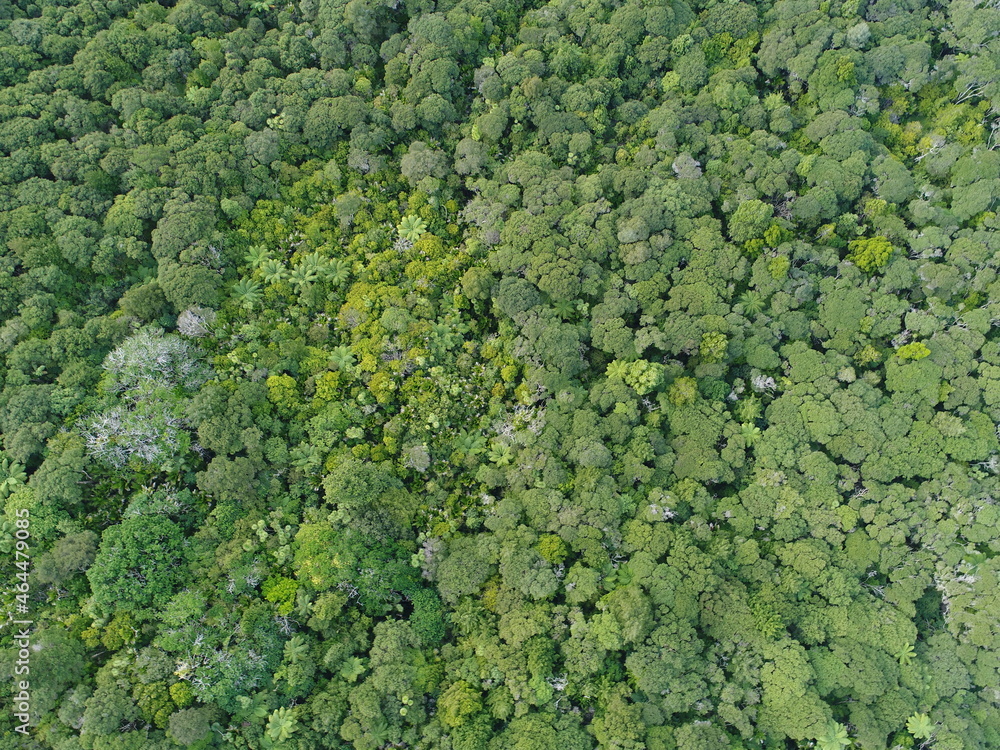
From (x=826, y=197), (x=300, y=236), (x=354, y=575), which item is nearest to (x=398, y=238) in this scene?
(x=300, y=236)

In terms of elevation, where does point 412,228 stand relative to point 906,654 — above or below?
above

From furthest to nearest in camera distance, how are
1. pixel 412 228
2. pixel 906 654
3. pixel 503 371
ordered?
pixel 412 228 < pixel 503 371 < pixel 906 654

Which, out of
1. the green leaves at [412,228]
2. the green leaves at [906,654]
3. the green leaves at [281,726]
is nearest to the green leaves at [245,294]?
the green leaves at [412,228]

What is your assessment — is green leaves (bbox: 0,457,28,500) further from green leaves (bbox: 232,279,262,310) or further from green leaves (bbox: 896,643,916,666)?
green leaves (bbox: 896,643,916,666)

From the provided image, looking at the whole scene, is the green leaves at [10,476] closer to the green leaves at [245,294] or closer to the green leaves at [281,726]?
the green leaves at [245,294]

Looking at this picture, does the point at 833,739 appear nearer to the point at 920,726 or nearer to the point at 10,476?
the point at 920,726

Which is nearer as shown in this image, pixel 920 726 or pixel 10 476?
pixel 920 726

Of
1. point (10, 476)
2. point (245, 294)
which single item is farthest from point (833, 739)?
point (10, 476)

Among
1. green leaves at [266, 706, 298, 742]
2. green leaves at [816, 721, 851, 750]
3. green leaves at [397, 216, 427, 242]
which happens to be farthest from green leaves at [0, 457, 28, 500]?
green leaves at [816, 721, 851, 750]
